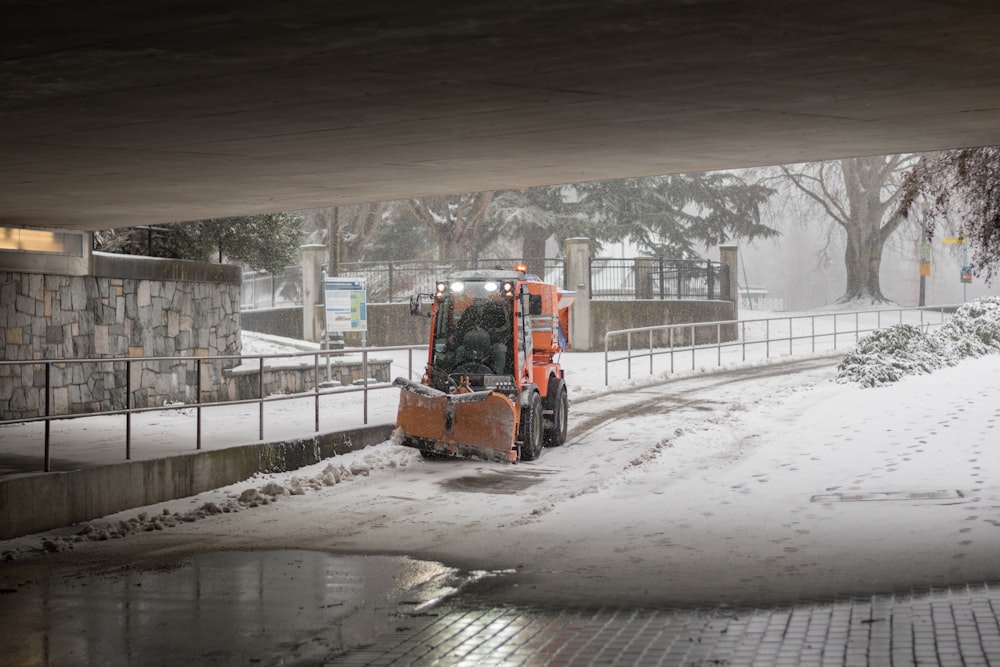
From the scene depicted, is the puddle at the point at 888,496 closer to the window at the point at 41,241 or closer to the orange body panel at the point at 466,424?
the orange body panel at the point at 466,424

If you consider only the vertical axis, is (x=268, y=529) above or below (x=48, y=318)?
below

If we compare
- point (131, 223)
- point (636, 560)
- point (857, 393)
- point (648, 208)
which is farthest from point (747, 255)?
point (636, 560)

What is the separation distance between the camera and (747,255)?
9469cm

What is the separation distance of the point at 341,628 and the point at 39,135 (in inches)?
197

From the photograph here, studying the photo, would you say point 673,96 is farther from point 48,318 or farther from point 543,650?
point 48,318

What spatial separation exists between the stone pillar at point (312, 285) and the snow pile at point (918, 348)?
14.4m

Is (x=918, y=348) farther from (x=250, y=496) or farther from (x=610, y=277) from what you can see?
(x=250, y=496)

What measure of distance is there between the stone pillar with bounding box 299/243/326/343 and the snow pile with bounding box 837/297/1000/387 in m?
14.4

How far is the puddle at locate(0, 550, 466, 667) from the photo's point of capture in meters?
6.89

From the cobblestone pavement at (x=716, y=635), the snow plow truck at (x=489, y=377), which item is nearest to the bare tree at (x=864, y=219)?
the snow plow truck at (x=489, y=377)

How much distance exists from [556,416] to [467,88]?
28.7 feet

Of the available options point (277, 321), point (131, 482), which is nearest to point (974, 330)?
point (131, 482)

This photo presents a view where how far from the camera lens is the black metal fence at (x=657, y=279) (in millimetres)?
36938

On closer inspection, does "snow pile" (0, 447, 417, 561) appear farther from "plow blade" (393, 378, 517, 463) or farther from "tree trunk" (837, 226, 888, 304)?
"tree trunk" (837, 226, 888, 304)
